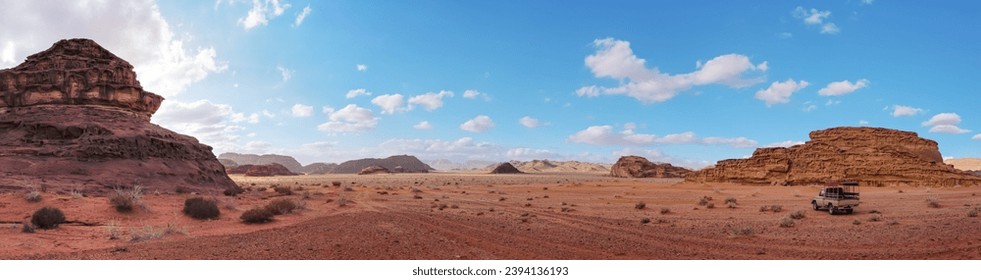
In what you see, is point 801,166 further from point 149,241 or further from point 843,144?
point 149,241

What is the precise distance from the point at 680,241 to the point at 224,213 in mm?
14918

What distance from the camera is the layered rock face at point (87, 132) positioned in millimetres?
22531

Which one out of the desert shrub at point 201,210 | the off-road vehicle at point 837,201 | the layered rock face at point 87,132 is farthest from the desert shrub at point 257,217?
the off-road vehicle at point 837,201

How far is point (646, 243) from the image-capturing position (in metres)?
11.5

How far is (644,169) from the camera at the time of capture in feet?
254

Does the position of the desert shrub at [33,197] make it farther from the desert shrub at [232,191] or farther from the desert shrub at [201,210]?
the desert shrub at [232,191]

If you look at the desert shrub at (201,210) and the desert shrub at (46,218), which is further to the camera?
the desert shrub at (201,210)

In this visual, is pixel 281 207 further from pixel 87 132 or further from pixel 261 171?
→ pixel 261 171

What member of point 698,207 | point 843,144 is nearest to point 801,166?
point 843,144

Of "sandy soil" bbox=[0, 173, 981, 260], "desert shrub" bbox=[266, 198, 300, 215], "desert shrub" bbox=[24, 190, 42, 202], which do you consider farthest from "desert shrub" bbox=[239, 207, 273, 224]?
"desert shrub" bbox=[24, 190, 42, 202]

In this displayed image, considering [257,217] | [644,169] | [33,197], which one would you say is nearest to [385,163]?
[644,169]

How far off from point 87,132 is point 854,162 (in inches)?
1951

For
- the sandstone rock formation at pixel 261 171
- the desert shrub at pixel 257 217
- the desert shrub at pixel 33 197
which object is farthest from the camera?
the sandstone rock formation at pixel 261 171

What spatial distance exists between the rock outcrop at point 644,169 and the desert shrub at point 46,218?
234 feet
